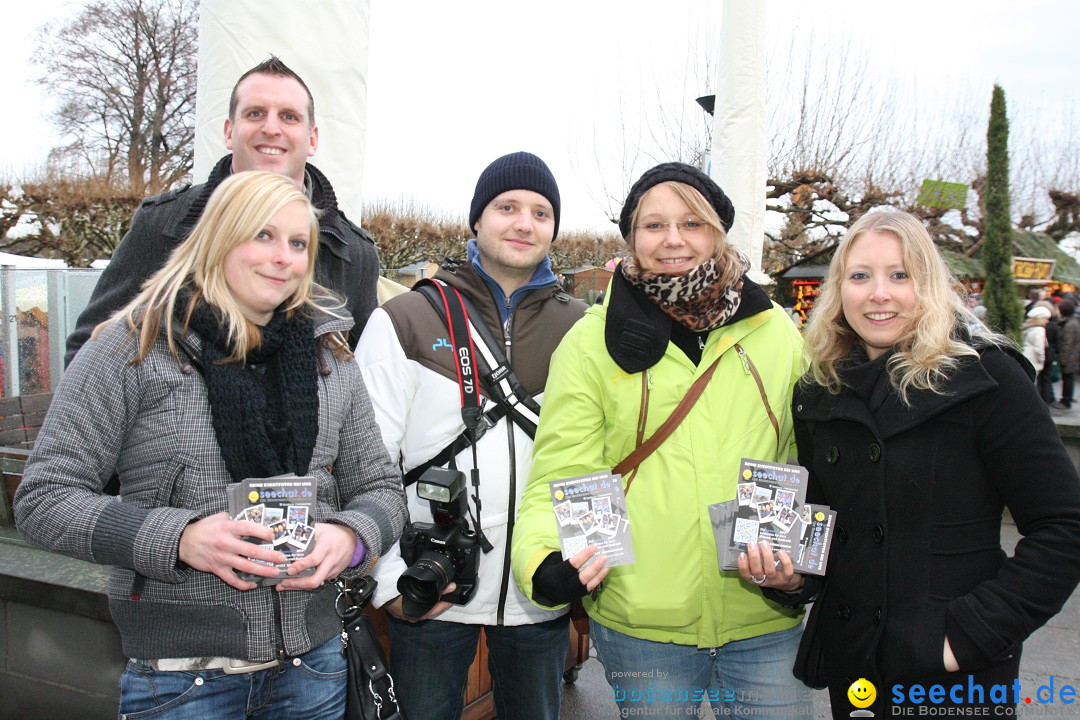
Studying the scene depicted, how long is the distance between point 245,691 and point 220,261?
3.30ft

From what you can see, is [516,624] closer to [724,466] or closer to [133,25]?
[724,466]

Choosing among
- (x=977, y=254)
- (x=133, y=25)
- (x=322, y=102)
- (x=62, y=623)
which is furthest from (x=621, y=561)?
(x=133, y=25)

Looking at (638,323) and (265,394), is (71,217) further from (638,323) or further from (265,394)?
(638,323)

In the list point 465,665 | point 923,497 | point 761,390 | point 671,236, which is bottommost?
point 465,665

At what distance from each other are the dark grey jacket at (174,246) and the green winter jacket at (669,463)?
3.05ft

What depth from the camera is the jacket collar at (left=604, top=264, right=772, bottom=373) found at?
2082mm

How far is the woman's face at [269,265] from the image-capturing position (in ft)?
5.78

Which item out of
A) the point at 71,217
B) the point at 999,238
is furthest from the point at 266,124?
the point at 71,217

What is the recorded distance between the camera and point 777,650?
2.11 meters

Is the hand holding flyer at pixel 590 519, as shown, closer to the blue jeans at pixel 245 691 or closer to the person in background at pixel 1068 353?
the blue jeans at pixel 245 691

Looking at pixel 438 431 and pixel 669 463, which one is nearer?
pixel 669 463

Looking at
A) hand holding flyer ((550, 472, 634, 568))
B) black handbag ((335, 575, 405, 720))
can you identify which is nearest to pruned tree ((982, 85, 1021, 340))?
hand holding flyer ((550, 472, 634, 568))

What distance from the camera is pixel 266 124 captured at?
2432 millimetres

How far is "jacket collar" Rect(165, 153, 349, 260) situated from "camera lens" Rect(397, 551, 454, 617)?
1.14 metres
